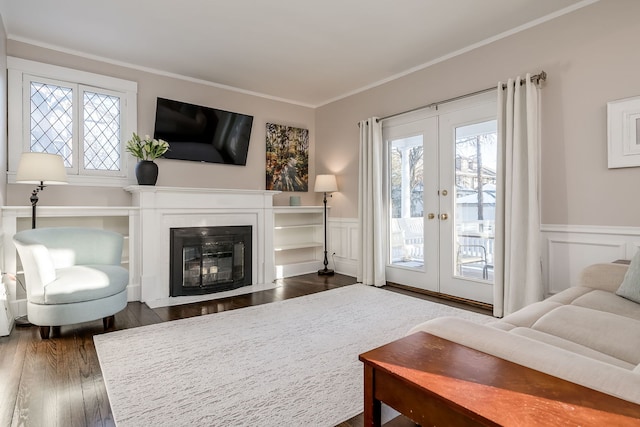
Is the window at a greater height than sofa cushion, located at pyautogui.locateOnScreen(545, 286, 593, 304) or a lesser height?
greater

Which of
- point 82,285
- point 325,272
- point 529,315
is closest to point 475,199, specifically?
point 529,315

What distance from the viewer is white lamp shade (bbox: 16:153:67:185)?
2.92 m

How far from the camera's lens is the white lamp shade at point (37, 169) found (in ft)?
9.57

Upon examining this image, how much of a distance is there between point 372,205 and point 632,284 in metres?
2.82

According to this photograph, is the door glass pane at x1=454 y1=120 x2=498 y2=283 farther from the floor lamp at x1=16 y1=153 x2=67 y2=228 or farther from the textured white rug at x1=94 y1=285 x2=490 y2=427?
the floor lamp at x1=16 y1=153 x2=67 y2=228

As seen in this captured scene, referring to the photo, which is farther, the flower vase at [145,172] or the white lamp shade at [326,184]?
the white lamp shade at [326,184]

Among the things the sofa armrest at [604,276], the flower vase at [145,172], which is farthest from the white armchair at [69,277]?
the sofa armrest at [604,276]

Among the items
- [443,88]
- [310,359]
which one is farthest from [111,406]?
[443,88]

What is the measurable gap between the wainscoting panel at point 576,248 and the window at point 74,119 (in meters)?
4.47

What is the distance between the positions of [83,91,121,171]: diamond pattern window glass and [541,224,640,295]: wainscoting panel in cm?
457

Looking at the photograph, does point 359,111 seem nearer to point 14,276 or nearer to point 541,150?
point 541,150

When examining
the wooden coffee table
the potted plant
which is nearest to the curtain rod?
the potted plant

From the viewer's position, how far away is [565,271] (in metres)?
3.02

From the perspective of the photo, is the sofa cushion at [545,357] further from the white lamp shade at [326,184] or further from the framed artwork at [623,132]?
the white lamp shade at [326,184]
